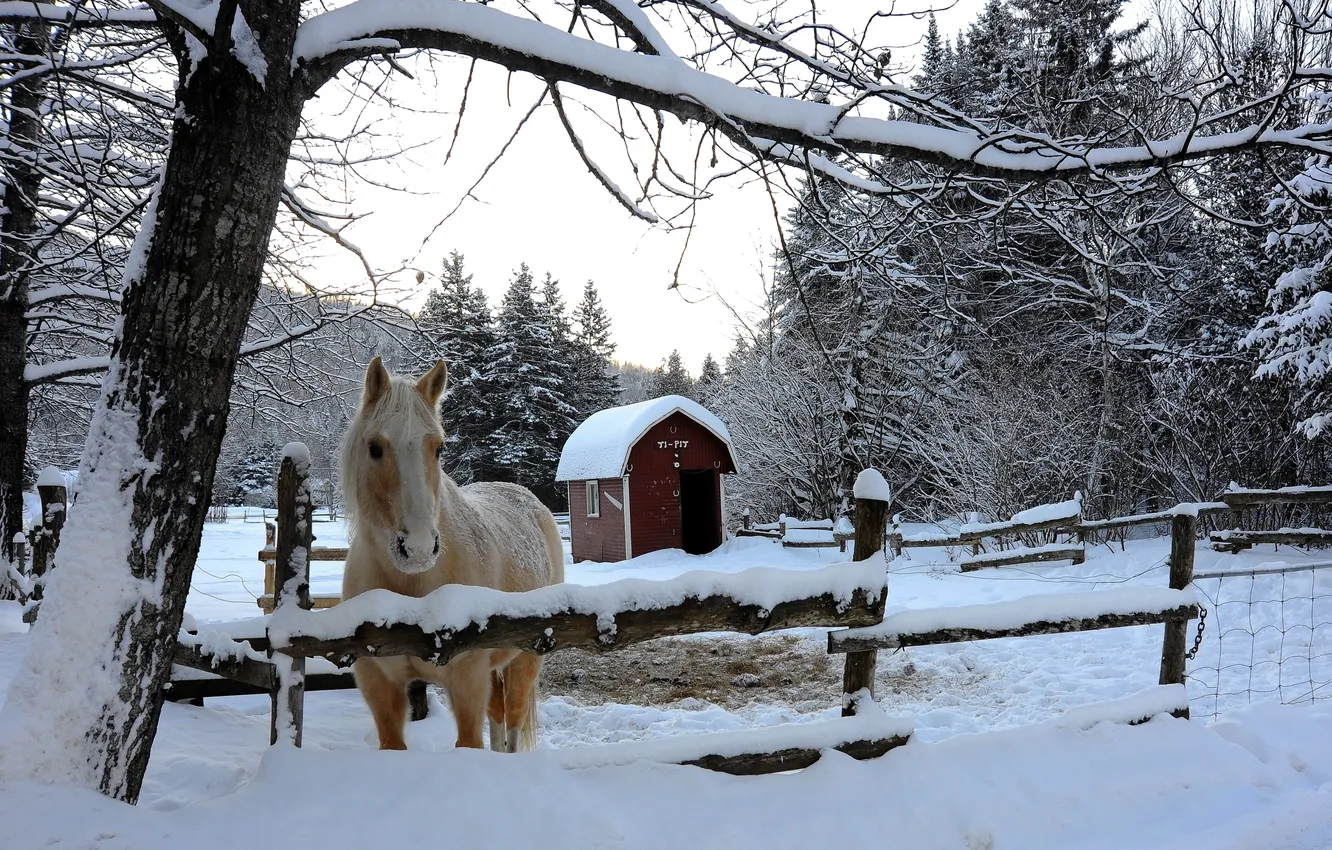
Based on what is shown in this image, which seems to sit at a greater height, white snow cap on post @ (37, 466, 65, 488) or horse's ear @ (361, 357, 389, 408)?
horse's ear @ (361, 357, 389, 408)

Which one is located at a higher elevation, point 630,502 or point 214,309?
point 214,309

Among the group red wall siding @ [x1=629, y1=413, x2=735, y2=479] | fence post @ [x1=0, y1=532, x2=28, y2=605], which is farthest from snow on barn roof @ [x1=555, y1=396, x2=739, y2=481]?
fence post @ [x1=0, y1=532, x2=28, y2=605]

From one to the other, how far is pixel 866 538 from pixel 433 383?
2045 millimetres

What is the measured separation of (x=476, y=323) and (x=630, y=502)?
15.5 metres

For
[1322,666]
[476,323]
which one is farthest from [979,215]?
[476,323]

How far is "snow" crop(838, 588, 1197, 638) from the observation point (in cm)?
306

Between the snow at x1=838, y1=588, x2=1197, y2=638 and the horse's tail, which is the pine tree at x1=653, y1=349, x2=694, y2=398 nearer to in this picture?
the horse's tail

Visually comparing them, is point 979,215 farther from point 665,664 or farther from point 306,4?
point 665,664

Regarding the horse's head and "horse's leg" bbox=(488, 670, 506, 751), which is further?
"horse's leg" bbox=(488, 670, 506, 751)

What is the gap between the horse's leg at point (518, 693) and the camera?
3.86 metres

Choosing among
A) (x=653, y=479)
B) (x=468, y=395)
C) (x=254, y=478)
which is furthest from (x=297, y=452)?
(x=254, y=478)

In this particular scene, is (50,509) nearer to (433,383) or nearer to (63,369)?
(63,369)

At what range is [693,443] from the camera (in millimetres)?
19438

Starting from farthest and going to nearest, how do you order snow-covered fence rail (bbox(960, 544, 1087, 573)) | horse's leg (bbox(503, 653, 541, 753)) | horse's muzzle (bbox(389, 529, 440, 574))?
snow-covered fence rail (bbox(960, 544, 1087, 573)), horse's leg (bbox(503, 653, 541, 753)), horse's muzzle (bbox(389, 529, 440, 574))
